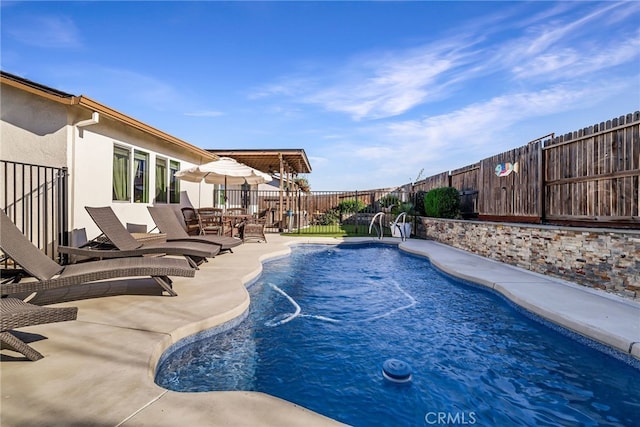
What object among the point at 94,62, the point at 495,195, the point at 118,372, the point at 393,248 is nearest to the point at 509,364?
the point at 118,372

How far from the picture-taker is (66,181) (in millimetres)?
5676

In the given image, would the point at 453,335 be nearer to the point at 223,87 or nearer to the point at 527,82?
the point at 527,82

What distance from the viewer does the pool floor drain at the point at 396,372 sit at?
2824 mm

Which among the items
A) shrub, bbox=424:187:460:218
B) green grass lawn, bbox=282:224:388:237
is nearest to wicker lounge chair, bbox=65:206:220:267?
green grass lawn, bbox=282:224:388:237

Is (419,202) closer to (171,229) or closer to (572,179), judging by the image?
(572,179)

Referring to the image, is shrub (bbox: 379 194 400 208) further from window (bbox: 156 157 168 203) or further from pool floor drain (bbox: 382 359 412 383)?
pool floor drain (bbox: 382 359 412 383)

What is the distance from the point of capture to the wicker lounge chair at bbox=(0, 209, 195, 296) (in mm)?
3240

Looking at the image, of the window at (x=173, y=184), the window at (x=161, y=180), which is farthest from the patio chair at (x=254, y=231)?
the window at (x=161, y=180)

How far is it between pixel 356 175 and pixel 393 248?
902 inches

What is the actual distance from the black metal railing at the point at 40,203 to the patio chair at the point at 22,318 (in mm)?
4017

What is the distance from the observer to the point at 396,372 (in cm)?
283

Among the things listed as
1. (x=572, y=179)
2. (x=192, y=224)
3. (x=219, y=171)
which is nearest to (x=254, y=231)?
(x=192, y=224)

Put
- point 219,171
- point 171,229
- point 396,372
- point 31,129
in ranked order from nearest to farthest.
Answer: point 396,372, point 31,129, point 171,229, point 219,171

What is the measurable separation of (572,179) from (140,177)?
983 cm
